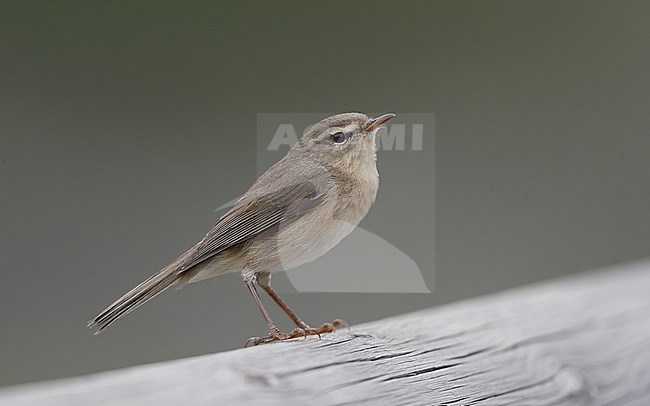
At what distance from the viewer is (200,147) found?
10.9 ft

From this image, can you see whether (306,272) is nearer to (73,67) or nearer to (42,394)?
(42,394)

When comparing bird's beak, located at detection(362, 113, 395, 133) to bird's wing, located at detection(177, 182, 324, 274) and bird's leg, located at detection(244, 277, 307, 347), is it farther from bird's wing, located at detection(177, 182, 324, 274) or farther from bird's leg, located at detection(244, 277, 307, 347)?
bird's leg, located at detection(244, 277, 307, 347)

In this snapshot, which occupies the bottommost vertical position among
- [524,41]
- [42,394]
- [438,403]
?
[42,394]

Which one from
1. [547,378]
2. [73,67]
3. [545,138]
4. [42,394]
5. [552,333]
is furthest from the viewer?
[545,138]

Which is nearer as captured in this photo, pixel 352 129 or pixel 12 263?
pixel 352 129

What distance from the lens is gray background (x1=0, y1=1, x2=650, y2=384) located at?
3.21 m

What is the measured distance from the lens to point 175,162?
329 cm

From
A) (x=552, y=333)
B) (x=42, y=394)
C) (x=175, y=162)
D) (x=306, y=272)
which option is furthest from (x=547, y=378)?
(x=175, y=162)

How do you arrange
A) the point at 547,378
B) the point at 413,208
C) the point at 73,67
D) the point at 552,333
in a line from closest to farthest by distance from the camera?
the point at 547,378 → the point at 552,333 → the point at 413,208 → the point at 73,67

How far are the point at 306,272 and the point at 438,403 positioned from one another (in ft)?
2.61

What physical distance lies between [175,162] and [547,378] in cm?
173

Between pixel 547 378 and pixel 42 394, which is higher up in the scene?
pixel 547 378

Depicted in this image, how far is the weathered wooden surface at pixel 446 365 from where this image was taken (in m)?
1.42

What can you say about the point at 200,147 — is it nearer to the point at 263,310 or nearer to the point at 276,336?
the point at 263,310
